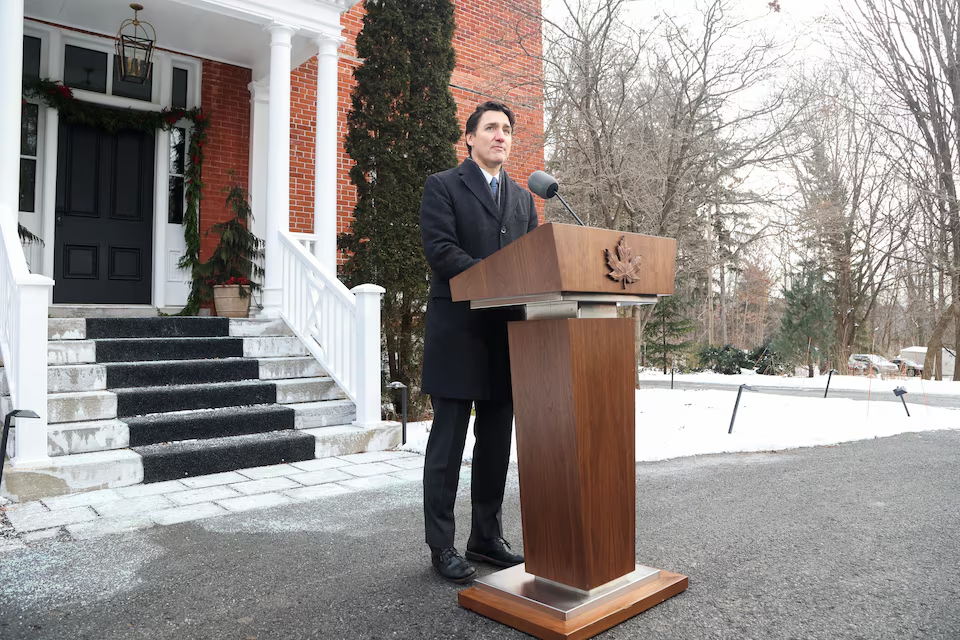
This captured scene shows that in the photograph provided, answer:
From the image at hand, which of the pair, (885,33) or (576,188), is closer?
(576,188)

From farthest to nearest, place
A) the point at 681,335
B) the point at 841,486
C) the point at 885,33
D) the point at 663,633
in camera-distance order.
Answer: the point at 681,335 → the point at 885,33 → the point at 841,486 → the point at 663,633

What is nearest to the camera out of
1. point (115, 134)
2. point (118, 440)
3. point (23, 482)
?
point (23, 482)

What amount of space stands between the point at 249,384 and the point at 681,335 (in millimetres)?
17862

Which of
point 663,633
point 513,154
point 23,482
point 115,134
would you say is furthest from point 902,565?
point 513,154

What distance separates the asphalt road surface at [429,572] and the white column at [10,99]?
144 inches

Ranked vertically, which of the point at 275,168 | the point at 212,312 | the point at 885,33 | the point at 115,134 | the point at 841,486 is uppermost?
the point at 885,33

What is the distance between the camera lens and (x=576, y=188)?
10.8 m

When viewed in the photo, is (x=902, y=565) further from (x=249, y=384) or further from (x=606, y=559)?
(x=249, y=384)

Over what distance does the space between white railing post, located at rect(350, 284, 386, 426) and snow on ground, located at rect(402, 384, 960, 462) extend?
0.43 metres

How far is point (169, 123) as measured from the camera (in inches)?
309

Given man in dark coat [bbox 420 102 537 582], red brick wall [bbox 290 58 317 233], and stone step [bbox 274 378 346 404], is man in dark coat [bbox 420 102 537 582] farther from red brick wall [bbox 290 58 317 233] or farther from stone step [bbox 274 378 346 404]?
red brick wall [bbox 290 58 317 233]

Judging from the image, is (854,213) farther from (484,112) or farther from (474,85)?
(484,112)

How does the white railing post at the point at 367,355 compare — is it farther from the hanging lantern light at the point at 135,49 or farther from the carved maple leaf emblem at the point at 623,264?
the hanging lantern light at the point at 135,49

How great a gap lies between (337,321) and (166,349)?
1.43m
